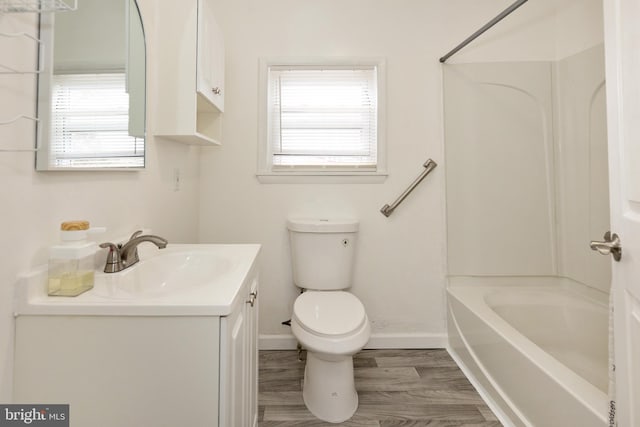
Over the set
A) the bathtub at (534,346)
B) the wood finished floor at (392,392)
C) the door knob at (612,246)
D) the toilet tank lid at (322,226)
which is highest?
the toilet tank lid at (322,226)

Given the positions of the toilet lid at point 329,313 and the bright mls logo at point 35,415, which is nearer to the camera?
the bright mls logo at point 35,415

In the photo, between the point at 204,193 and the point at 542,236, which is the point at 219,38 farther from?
the point at 542,236

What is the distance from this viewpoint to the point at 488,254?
2064mm

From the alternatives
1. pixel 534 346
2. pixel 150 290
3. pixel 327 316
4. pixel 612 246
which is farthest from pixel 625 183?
pixel 150 290

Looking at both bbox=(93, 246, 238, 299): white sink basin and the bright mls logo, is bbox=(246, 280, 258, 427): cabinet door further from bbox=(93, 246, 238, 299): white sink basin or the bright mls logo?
the bright mls logo

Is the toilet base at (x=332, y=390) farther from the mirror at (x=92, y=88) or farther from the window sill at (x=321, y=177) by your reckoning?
the mirror at (x=92, y=88)

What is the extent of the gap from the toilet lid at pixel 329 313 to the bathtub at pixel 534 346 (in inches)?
26.0

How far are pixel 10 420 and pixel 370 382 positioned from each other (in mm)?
1442

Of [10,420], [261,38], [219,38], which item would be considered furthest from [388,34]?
[10,420]

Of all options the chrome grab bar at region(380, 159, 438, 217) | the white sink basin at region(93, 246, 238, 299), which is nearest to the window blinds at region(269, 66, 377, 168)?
the chrome grab bar at region(380, 159, 438, 217)

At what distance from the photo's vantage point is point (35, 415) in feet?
2.23

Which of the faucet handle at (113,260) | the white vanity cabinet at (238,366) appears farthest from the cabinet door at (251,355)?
the faucet handle at (113,260)

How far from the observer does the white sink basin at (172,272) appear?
0.98m

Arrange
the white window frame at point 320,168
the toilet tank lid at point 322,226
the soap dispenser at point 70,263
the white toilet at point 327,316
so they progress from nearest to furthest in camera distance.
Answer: the soap dispenser at point 70,263 < the white toilet at point 327,316 < the toilet tank lid at point 322,226 < the white window frame at point 320,168
